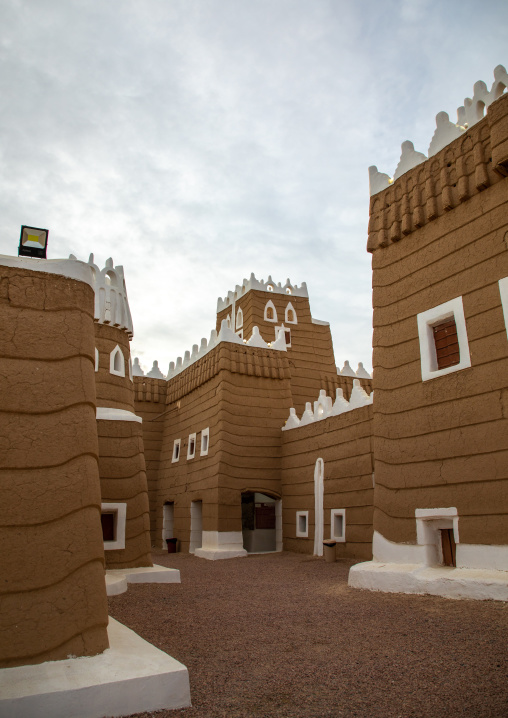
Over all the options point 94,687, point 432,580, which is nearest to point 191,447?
point 432,580

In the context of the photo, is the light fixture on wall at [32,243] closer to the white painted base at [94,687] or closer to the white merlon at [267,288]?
the white painted base at [94,687]

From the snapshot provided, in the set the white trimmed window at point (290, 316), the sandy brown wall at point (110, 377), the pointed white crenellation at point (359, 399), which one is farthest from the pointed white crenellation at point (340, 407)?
the white trimmed window at point (290, 316)

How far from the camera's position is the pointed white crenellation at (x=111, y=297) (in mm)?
13742

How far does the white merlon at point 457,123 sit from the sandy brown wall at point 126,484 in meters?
7.59

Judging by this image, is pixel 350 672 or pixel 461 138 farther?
pixel 461 138

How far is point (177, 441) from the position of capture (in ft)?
73.4

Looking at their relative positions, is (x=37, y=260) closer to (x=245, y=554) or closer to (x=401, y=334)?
(x=401, y=334)

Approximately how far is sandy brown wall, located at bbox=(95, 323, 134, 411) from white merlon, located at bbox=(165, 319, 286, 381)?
5.93 metres

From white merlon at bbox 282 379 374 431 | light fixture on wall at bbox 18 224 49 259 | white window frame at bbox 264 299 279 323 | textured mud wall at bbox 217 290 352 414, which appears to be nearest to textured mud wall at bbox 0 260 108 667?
light fixture on wall at bbox 18 224 49 259

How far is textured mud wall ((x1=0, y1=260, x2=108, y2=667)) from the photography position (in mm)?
4297

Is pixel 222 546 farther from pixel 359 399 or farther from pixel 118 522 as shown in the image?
pixel 359 399

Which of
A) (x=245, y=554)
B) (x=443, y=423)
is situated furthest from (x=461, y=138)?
(x=245, y=554)

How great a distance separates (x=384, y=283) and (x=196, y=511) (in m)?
12.1

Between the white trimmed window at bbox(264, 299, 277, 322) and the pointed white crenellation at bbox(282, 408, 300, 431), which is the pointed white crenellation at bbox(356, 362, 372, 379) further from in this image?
the pointed white crenellation at bbox(282, 408, 300, 431)
